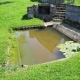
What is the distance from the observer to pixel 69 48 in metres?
12.1

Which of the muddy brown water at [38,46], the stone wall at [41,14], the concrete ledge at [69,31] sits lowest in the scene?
the muddy brown water at [38,46]

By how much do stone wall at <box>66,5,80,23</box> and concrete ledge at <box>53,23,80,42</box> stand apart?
1044 mm

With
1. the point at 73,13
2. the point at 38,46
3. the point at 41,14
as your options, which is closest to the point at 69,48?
the point at 38,46

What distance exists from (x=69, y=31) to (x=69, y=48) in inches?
107

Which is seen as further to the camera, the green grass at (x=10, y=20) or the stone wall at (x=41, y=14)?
the stone wall at (x=41, y=14)

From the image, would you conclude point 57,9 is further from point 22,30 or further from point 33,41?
point 33,41

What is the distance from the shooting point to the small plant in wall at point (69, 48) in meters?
11.4

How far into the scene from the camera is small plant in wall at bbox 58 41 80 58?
37.3 feet

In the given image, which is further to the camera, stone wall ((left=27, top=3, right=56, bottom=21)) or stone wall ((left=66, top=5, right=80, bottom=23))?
stone wall ((left=27, top=3, right=56, bottom=21))

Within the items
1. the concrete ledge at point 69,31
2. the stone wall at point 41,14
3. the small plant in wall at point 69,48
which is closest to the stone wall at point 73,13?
the concrete ledge at point 69,31

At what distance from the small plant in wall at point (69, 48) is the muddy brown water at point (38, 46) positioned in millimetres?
308

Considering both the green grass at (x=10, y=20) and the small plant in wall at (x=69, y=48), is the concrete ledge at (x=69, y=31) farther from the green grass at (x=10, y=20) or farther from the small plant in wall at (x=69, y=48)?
→ the green grass at (x=10, y=20)

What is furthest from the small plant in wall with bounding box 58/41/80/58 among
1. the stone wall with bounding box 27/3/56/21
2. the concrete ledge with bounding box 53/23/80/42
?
the stone wall with bounding box 27/3/56/21

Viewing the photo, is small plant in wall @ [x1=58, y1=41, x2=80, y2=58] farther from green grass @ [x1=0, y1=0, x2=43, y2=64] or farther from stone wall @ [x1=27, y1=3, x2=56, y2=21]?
stone wall @ [x1=27, y1=3, x2=56, y2=21]
